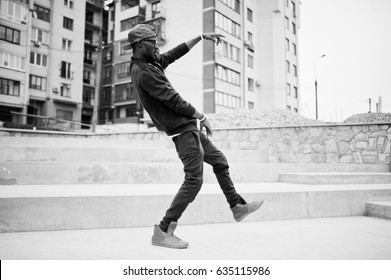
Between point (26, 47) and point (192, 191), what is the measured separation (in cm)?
2988

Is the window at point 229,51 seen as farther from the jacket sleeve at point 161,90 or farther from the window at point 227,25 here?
the jacket sleeve at point 161,90

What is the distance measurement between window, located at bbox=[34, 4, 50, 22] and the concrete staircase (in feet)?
97.6

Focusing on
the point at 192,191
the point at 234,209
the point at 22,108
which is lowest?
the point at 234,209

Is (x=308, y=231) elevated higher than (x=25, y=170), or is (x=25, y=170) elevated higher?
(x=25, y=170)

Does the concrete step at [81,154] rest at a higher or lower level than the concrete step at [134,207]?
higher

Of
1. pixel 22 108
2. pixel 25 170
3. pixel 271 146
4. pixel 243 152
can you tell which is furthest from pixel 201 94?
pixel 25 170

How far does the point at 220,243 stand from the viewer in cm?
244

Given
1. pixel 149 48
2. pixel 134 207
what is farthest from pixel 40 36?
pixel 149 48

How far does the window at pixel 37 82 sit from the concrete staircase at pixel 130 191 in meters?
27.4

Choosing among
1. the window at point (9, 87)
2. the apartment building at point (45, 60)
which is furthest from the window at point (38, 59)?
Result: the window at point (9, 87)

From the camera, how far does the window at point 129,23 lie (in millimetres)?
32906

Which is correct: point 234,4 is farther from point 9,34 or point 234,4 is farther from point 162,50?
point 9,34

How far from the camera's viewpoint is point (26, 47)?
26.8m
